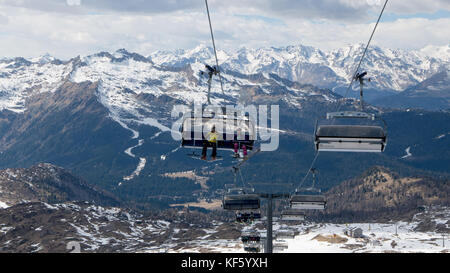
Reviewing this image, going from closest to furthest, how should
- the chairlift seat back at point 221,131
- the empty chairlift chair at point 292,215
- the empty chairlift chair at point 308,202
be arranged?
the chairlift seat back at point 221,131
the empty chairlift chair at point 308,202
the empty chairlift chair at point 292,215

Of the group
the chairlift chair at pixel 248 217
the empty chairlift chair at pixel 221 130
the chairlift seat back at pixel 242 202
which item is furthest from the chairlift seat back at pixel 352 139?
the chairlift chair at pixel 248 217

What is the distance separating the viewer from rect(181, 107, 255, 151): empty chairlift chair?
48.0 meters

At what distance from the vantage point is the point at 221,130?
58219 millimetres

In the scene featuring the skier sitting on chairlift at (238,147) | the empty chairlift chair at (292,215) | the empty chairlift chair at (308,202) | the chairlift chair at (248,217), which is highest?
the skier sitting on chairlift at (238,147)

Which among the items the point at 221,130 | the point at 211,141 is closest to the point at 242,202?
the point at 211,141

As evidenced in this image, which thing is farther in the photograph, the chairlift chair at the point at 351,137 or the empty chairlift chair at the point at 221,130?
the empty chairlift chair at the point at 221,130

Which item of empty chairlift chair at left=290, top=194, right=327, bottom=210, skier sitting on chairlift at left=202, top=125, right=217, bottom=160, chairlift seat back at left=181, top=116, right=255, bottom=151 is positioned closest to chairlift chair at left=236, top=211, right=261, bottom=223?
chairlift seat back at left=181, top=116, right=255, bottom=151

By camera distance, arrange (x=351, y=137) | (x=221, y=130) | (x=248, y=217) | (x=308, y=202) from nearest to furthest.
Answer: (x=351, y=137) < (x=308, y=202) < (x=221, y=130) < (x=248, y=217)

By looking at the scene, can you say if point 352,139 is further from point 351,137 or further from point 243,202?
point 243,202

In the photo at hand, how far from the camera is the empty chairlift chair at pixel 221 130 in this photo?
48.0m

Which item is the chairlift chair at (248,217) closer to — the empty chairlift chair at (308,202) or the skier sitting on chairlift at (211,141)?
the empty chairlift chair at (308,202)

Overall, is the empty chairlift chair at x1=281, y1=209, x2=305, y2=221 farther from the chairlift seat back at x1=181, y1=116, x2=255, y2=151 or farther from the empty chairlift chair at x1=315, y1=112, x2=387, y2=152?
the empty chairlift chair at x1=315, y1=112, x2=387, y2=152
